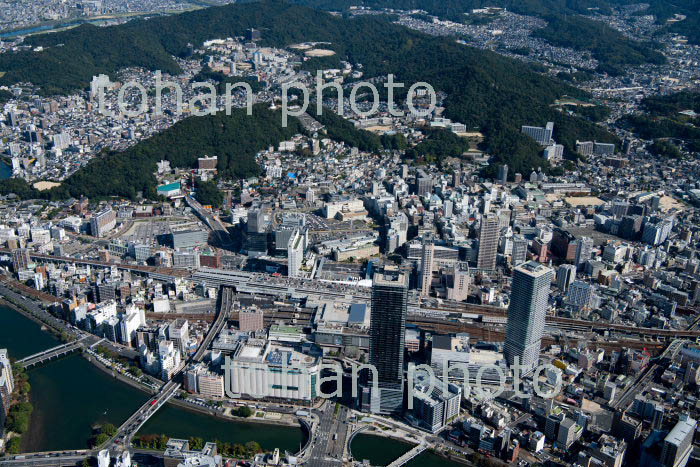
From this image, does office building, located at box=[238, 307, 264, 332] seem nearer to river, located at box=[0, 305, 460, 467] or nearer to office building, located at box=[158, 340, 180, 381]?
office building, located at box=[158, 340, 180, 381]

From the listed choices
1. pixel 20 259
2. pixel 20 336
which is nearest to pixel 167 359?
pixel 20 336

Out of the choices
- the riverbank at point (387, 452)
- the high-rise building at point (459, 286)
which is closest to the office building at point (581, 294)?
the high-rise building at point (459, 286)

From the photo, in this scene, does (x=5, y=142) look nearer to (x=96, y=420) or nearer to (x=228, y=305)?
(x=228, y=305)

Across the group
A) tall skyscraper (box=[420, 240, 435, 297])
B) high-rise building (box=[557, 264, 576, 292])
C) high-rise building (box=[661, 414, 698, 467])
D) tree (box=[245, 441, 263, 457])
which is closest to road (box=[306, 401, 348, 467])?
tree (box=[245, 441, 263, 457])

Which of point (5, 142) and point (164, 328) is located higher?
point (5, 142)

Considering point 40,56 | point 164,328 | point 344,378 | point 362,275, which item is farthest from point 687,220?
point 40,56

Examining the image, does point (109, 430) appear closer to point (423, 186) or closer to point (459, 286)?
point (459, 286)
